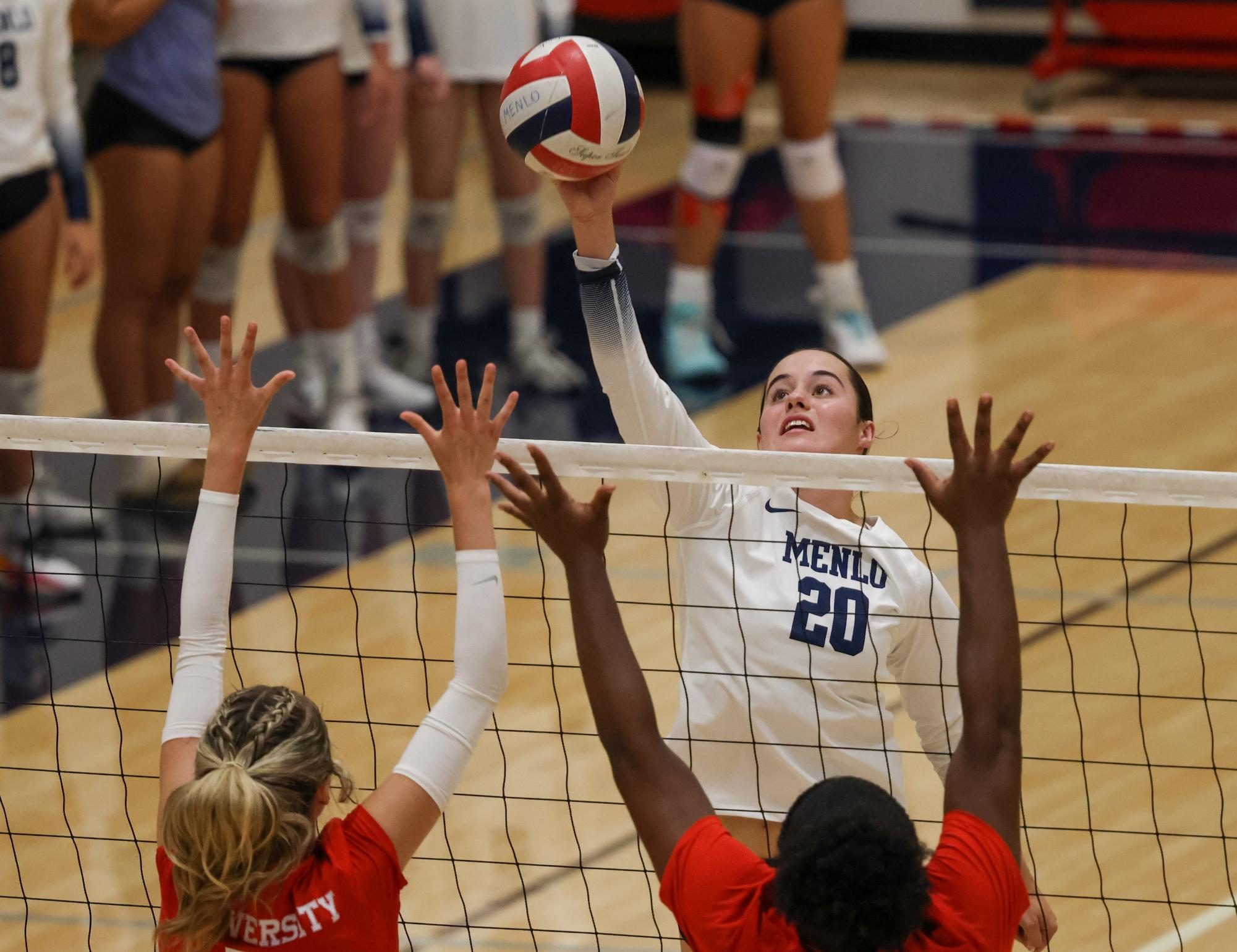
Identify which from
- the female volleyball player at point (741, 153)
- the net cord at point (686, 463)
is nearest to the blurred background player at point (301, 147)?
the female volleyball player at point (741, 153)

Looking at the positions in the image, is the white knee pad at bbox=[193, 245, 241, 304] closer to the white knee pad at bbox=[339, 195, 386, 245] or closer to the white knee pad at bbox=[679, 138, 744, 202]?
the white knee pad at bbox=[339, 195, 386, 245]

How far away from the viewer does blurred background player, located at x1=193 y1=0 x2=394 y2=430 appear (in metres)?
5.92

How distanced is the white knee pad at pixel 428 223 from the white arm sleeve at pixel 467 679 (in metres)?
4.46

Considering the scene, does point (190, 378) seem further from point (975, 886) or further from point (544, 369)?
point (544, 369)

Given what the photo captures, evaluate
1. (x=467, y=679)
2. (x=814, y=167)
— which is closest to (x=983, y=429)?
(x=467, y=679)

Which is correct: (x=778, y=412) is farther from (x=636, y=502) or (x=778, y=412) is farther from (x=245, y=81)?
(x=245, y=81)

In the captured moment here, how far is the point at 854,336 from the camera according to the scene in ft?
22.6

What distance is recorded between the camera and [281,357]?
7215 millimetres

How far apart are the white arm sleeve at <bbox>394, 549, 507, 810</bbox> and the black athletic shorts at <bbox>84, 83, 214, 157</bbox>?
3.58 m

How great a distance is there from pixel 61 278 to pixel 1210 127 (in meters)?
5.96

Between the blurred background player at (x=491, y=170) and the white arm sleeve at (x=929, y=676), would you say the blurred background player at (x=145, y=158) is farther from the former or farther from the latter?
the white arm sleeve at (x=929, y=676)

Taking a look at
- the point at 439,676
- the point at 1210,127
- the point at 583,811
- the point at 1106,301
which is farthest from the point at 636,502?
the point at 1210,127

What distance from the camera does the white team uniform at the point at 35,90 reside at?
4961 millimetres

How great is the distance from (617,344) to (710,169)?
13.4 feet
